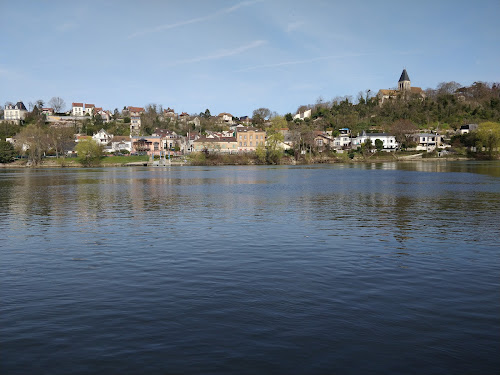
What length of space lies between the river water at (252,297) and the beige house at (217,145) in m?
142

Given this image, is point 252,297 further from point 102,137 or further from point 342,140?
point 102,137

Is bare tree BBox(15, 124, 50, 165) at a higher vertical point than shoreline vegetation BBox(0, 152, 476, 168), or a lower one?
higher

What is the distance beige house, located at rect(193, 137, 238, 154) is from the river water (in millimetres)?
142163

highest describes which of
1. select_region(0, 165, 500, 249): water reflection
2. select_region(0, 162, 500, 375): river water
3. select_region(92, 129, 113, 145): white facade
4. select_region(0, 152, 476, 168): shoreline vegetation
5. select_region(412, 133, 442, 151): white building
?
select_region(92, 129, 113, 145): white facade

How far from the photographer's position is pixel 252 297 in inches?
470

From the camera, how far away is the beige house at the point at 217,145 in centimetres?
16662

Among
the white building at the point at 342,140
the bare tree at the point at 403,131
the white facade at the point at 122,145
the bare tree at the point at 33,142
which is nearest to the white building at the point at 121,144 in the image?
the white facade at the point at 122,145

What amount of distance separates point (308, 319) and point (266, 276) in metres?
3.89

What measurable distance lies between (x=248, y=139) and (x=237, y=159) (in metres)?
23.9

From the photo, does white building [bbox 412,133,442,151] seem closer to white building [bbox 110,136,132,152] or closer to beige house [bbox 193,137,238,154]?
beige house [bbox 193,137,238,154]

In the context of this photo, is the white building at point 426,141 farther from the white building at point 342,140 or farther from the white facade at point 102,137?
the white facade at point 102,137

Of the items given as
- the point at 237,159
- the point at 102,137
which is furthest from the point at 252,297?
the point at 102,137

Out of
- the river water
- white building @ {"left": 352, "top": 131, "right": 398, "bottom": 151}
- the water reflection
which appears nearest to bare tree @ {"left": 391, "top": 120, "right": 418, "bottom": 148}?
white building @ {"left": 352, "top": 131, "right": 398, "bottom": 151}

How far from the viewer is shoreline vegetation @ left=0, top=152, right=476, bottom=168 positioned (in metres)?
146
